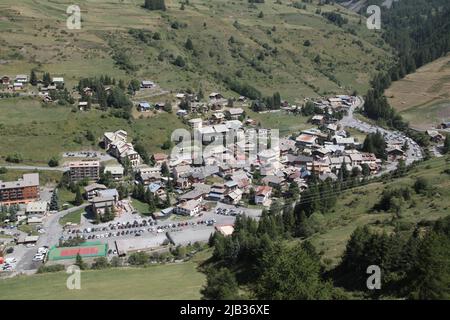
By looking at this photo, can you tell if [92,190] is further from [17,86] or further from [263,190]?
[17,86]

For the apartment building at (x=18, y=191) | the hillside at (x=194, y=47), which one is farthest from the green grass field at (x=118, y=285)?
the hillside at (x=194, y=47)

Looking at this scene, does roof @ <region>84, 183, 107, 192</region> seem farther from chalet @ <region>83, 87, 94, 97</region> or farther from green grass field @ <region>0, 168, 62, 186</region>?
chalet @ <region>83, 87, 94, 97</region>

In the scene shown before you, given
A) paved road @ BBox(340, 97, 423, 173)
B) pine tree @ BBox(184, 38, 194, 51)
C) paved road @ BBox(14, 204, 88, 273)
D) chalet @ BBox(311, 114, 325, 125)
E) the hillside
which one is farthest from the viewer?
pine tree @ BBox(184, 38, 194, 51)

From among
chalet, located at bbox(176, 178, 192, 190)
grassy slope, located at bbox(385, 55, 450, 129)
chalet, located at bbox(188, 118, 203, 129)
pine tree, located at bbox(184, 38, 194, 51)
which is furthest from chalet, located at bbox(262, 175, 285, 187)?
pine tree, located at bbox(184, 38, 194, 51)

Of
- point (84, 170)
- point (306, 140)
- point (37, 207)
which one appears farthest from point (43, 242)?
point (306, 140)

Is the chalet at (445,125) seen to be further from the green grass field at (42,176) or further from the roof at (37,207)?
the roof at (37,207)

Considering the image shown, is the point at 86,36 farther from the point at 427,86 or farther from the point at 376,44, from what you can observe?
the point at 376,44

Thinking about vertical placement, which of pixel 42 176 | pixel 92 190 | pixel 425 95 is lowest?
pixel 92 190
